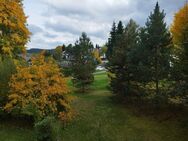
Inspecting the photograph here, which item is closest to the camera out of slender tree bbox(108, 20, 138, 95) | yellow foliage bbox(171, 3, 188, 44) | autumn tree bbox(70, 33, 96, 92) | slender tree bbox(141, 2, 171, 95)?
slender tree bbox(141, 2, 171, 95)

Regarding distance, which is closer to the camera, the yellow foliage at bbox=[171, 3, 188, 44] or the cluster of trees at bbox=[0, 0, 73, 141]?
the cluster of trees at bbox=[0, 0, 73, 141]

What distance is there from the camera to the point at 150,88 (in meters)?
37.4

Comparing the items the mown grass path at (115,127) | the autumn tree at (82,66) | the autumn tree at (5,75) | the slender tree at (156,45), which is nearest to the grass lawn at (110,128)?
the mown grass path at (115,127)

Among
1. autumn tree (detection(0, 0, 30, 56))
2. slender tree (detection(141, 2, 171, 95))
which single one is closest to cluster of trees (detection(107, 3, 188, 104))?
slender tree (detection(141, 2, 171, 95))

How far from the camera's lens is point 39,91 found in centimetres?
3041

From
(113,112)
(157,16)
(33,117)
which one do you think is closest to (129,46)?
(157,16)

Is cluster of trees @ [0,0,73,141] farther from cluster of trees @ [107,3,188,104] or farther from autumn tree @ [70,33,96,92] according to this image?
autumn tree @ [70,33,96,92]

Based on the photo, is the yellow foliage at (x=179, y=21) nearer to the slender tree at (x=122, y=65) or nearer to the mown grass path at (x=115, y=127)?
the slender tree at (x=122, y=65)

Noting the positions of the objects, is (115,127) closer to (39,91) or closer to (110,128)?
(110,128)

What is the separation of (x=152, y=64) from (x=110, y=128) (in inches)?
353

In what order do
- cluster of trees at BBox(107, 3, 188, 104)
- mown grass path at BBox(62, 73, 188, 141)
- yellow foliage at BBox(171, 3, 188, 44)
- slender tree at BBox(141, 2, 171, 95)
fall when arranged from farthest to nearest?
1. yellow foliage at BBox(171, 3, 188, 44)
2. slender tree at BBox(141, 2, 171, 95)
3. cluster of trees at BBox(107, 3, 188, 104)
4. mown grass path at BBox(62, 73, 188, 141)

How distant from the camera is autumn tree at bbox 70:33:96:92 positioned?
47094 millimetres

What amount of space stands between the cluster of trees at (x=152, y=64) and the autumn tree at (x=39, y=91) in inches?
342

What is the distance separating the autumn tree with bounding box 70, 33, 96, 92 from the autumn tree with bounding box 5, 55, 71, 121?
1491cm
